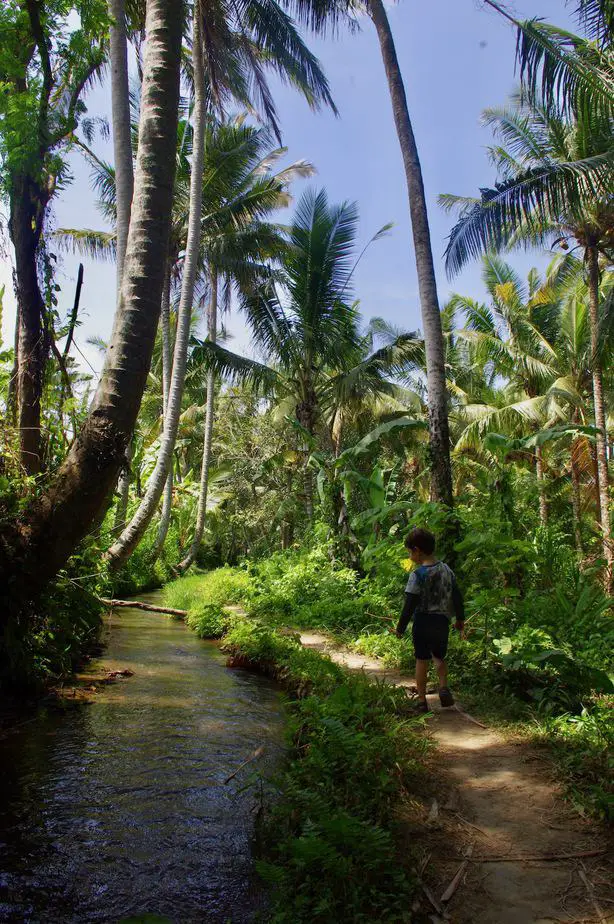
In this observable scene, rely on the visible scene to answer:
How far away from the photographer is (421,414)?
24.2 meters

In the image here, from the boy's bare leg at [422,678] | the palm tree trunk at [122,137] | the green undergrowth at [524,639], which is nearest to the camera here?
the green undergrowth at [524,639]

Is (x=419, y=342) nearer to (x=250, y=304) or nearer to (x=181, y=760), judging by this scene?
(x=250, y=304)

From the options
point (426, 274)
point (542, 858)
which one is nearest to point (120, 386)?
point (542, 858)

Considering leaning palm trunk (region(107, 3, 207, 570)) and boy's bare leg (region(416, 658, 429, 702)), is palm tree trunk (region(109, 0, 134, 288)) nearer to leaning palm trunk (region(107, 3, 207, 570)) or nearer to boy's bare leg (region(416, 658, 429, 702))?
leaning palm trunk (region(107, 3, 207, 570))

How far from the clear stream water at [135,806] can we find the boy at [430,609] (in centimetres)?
136

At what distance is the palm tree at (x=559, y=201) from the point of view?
980 centimetres

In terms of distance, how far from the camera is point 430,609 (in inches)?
183

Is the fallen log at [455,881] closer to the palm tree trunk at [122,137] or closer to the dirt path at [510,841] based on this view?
the dirt path at [510,841]

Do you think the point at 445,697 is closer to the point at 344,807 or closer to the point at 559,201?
the point at 344,807

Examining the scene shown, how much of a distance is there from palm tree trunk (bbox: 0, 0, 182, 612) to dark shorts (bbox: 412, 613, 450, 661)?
8.62ft

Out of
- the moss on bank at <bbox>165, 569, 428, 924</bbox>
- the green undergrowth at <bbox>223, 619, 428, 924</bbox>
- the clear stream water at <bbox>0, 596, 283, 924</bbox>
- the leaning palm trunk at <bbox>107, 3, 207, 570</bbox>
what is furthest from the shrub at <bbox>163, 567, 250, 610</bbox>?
the green undergrowth at <bbox>223, 619, 428, 924</bbox>

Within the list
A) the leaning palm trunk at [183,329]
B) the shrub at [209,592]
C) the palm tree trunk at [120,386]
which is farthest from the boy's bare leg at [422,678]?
the shrub at [209,592]

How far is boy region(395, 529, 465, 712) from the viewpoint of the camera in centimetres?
462

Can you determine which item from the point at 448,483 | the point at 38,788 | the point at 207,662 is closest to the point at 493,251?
the point at 448,483
